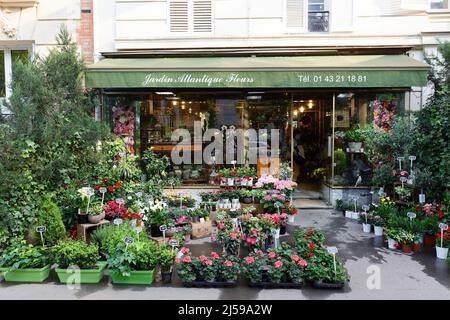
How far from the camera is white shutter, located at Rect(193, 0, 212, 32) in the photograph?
28.6 feet

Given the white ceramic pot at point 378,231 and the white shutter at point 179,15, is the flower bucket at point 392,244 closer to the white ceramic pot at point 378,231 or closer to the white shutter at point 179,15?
the white ceramic pot at point 378,231

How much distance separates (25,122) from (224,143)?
4782 mm

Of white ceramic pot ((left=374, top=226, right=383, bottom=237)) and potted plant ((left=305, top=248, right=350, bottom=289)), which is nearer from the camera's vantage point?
potted plant ((left=305, top=248, right=350, bottom=289))

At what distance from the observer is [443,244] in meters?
5.53

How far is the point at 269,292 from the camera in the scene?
14.4ft

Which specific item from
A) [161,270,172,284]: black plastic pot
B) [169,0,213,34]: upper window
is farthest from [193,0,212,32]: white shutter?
[161,270,172,284]: black plastic pot

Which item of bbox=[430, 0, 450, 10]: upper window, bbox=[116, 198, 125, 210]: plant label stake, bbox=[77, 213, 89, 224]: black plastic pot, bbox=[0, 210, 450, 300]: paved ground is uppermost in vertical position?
bbox=[430, 0, 450, 10]: upper window

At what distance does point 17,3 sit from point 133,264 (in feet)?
24.8

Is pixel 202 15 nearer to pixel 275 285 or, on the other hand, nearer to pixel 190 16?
pixel 190 16

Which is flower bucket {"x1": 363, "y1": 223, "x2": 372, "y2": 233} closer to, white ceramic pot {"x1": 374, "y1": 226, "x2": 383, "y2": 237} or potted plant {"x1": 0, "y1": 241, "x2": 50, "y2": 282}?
white ceramic pot {"x1": 374, "y1": 226, "x2": 383, "y2": 237}

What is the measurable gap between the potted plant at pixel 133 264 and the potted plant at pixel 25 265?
940 mm

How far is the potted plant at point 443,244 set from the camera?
5457 mm

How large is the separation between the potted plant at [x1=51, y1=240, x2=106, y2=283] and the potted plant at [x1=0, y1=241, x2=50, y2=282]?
0.24 metres

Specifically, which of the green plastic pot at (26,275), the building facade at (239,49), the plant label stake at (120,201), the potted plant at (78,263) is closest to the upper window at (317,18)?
the building facade at (239,49)
